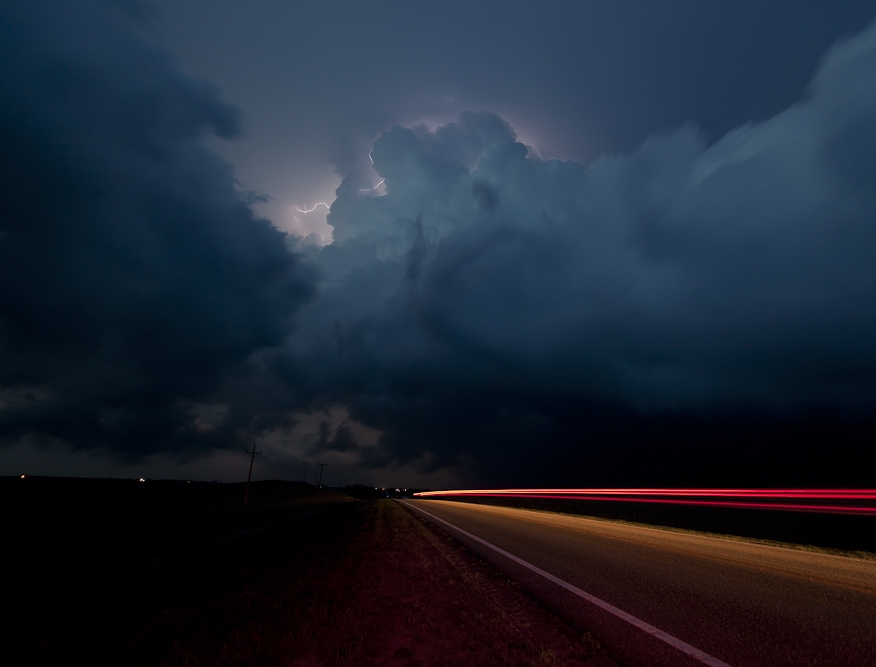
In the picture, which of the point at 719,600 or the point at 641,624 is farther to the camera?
the point at 719,600

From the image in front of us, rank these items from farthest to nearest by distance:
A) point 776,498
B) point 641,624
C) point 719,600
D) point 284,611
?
point 776,498
point 284,611
point 719,600
point 641,624

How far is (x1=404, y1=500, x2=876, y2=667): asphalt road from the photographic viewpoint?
4.22m

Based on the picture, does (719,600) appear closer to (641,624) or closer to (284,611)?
(641,624)

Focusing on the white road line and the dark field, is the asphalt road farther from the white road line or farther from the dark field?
the dark field

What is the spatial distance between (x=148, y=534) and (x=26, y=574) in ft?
32.1

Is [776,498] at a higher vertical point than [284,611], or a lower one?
higher

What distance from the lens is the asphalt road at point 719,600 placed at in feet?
13.9

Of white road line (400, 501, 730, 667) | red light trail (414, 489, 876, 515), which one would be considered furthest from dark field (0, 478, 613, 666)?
red light trail (414, 489, 876, 515)

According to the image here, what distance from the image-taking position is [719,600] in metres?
6.05

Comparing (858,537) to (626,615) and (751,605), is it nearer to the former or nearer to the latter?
(751,605)

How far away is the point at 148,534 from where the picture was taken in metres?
20.1

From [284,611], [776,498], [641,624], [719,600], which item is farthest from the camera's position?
[776,498]

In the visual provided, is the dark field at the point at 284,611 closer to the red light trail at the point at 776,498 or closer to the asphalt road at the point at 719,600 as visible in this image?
the asphalt road at the point at 719,600

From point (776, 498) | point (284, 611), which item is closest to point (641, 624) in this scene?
point (284, 611)
